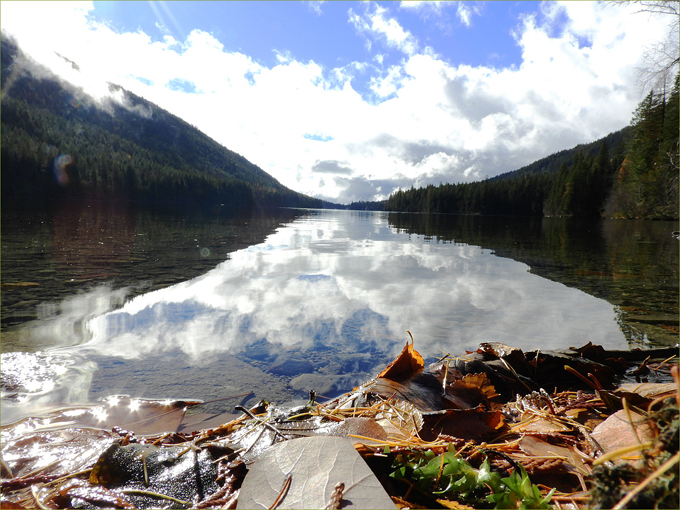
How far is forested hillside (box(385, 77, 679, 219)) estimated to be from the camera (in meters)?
31.1

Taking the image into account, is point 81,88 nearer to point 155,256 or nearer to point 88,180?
point 88,180

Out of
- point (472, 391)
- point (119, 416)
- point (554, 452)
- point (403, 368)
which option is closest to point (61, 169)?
point (119, 416)

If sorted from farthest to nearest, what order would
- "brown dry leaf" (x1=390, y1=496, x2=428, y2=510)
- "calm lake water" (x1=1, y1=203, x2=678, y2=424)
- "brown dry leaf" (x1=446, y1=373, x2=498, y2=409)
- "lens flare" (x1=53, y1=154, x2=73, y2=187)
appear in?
"lens flare" (x1=53, y1=154, x2=73, y2=187)
"calm lake water" (x1=1, y1=203, x2=678, y2=424)
"brown dry leaf" (x1=446, y1=373, x2=498, y2=409)
"brown dry leaf" (x1=390, y1=496, x2=428, y2=510)

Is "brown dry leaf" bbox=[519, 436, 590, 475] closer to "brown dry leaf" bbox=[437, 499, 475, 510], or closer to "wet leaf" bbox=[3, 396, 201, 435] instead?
"brown dry leaf" bbox=[437, 499, 475, 510]

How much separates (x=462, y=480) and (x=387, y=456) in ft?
1.01

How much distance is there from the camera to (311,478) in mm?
1127

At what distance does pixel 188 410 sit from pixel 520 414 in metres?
2.21

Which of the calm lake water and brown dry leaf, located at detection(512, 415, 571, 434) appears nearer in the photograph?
brown dry leaf, located at detection(512, 415, 571, 434)

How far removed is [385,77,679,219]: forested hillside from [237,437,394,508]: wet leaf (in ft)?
62.4

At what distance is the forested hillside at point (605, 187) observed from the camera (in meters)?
31.1

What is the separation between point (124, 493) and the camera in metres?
1.20

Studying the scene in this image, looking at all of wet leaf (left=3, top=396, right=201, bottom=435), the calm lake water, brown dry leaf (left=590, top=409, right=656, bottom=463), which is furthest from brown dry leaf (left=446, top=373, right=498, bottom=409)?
wet leaf (left=3, top=396, right=201, bottom=435)

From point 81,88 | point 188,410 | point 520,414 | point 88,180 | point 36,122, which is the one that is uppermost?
point 81,88

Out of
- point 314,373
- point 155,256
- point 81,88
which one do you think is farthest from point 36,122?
point 314,373
